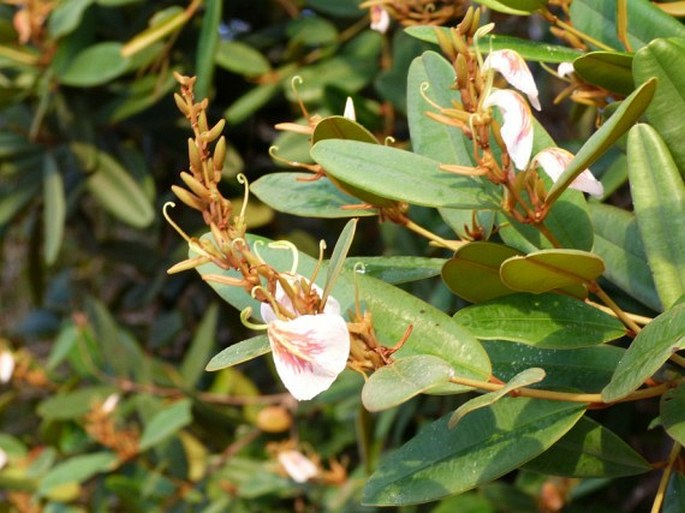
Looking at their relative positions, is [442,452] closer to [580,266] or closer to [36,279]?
[580,266]

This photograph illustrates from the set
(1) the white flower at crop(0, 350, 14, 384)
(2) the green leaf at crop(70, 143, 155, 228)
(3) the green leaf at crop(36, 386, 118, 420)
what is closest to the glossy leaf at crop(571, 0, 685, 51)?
(2) the green leaf at crop(70, 143, 155, 228)

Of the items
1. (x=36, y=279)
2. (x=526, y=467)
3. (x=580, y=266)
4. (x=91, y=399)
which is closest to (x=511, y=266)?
(x=580, y=266)

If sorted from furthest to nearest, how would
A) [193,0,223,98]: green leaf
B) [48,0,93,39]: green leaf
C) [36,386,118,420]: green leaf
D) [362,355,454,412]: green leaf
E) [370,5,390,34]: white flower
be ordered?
[36,386,118,420]: green leaf → [48,0,93,39]: green leaf → [193,0,223,98]: green leaf → [370,5,390,34]: white flower → [362,355,454,412]: green leaf

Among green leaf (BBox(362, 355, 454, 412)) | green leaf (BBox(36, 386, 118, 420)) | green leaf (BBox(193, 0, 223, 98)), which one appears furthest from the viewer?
green leaf (BBox(36, 386, 118, 420))

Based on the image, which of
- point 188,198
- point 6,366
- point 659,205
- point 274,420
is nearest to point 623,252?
point 659,205

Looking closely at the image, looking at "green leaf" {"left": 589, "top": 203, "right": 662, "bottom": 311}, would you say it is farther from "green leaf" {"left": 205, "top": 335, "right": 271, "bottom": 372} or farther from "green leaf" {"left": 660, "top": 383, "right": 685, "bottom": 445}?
"green leaf" {"left": 205, "top": 335, "right": 271, "bottom": 372}

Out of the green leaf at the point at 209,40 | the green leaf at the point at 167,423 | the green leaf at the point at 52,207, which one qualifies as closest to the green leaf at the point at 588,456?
the green leaf at the point at 209,40

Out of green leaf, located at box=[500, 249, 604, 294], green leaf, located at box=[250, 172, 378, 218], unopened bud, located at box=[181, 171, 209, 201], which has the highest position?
unopened bud, located at box=[181, 171, 209, 201]
